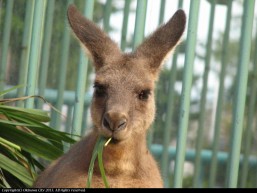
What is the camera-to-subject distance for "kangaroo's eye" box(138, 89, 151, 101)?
584 cm

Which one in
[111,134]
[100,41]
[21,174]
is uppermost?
[100,41]

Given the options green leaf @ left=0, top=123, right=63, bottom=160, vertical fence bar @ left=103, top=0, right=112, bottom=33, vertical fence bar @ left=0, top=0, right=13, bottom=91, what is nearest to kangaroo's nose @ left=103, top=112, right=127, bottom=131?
green leaf @ left=0, top=123, right=63, bottom=160

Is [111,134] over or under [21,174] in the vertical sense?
over

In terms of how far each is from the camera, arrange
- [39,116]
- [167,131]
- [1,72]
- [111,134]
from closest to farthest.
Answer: [111,134], [39,116], [1,72], [167,131]

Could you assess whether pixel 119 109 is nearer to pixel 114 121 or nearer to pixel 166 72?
pixel 114 121

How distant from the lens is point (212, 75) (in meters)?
10.9

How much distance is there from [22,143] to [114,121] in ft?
3.42

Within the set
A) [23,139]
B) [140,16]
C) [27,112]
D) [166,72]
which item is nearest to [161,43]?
[140,16]

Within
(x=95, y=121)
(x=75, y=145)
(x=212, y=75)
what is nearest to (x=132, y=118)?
(x=95, y=121)

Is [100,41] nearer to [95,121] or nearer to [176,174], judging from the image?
[95,121]

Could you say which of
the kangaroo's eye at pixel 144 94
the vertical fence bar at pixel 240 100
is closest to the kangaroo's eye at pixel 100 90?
the kangaroo's eye at pixel 144 94

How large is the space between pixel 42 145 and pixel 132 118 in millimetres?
875

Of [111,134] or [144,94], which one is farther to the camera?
[144,94]

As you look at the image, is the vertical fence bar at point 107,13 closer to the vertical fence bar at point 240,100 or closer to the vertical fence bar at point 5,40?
→ the vertical fence bar at point 5,40
